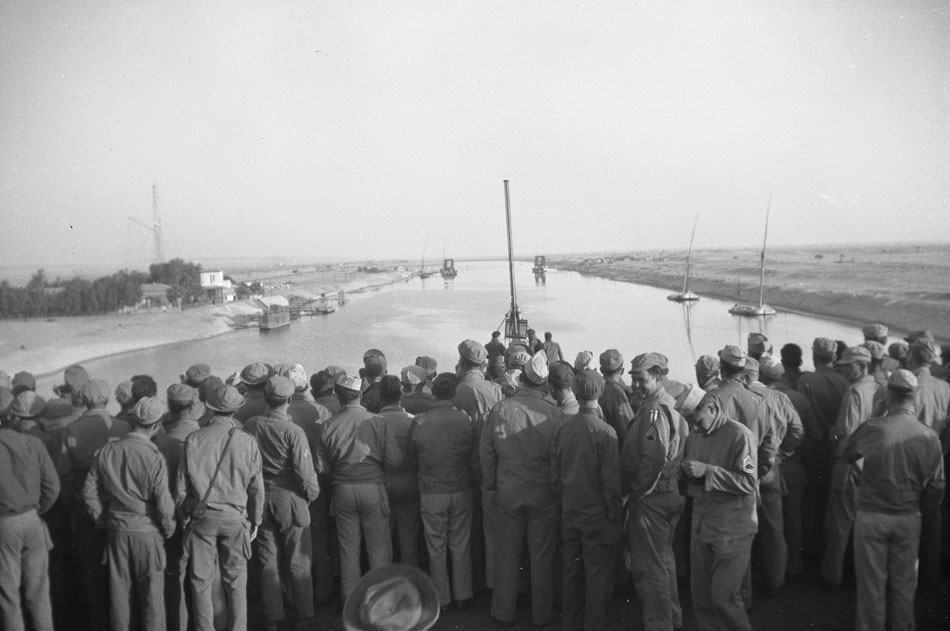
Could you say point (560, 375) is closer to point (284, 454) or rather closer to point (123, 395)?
point (284, 454)

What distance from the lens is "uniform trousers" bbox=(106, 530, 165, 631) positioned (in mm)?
4266

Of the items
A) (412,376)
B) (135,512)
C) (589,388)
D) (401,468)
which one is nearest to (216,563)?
(135,512)

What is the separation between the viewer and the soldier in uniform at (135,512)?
13.6 feet

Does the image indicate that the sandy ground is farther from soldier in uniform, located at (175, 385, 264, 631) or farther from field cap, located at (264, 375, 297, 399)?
soldier in uniform, located at (175, 385, 264, 631)

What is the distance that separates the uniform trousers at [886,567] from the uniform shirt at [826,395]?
1.49 meters

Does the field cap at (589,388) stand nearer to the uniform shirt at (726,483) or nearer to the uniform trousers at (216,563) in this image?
the uniform shirt at (726,483)

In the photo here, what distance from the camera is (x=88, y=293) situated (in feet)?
134

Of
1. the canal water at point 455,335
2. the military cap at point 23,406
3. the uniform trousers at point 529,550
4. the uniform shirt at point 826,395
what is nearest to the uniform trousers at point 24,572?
the military cap at point 23,406

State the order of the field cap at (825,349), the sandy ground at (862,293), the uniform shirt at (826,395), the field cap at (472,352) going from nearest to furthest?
the uniform shirt at (826,395) < the field cap at (825,349) < the field cap at (472,352) < the sandy ground at (862,293)

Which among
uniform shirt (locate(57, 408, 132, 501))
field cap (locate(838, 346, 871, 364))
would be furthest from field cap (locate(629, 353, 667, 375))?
uniform shirt (locate(57, 408, 132, 501))

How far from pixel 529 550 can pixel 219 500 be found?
232 cm

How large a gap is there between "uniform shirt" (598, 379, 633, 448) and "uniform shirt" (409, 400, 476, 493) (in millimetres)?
1222

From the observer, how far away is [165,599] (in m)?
4.72

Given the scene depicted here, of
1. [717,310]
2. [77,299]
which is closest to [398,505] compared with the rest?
[77,299]
